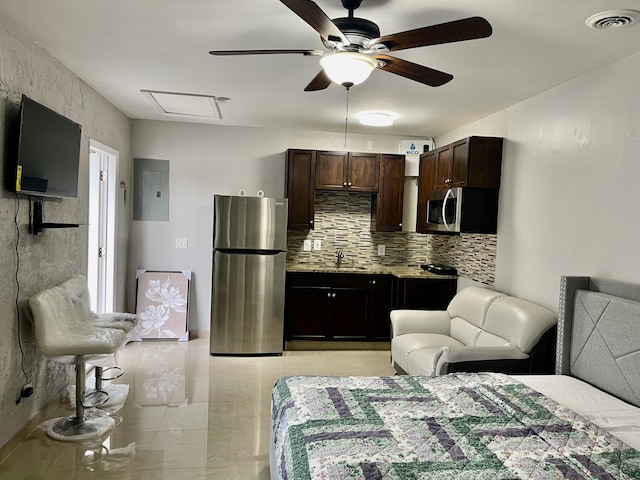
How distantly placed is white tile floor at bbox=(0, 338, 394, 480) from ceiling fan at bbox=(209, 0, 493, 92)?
7.42 feet

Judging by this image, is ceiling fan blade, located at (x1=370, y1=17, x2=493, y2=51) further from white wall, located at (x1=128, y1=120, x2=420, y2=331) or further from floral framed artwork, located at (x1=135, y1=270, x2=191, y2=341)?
floral framed artwork, located at (x1=135, y1=270, x2=191, y2=341)

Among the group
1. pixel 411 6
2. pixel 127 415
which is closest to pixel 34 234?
pixel 127 415

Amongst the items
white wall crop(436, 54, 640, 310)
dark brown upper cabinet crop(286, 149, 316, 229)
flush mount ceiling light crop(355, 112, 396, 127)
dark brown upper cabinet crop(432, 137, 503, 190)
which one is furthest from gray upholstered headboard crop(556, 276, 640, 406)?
dark brown upper cabinet crop(286, 149, 316, 229)

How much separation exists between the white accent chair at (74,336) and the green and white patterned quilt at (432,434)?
53.5 inches

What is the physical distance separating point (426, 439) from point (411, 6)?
197cm

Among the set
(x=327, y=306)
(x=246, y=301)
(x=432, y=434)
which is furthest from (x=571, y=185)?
(x=246, y=301)

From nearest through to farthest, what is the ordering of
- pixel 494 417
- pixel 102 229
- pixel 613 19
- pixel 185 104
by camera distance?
pixel 494 417, pixel 613 19, pixel 185 104, pixel 102 229

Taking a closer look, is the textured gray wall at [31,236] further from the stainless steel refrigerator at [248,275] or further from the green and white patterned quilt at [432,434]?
the green and white patterned quilt at [432,434]

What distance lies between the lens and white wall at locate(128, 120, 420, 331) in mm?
5328

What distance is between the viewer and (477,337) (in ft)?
12.3

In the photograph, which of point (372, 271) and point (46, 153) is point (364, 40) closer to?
point (46, 153)

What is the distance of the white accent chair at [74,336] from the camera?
9.30 feet

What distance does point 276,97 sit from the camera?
4031 millimetres

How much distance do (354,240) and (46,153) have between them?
3535 millimetres
